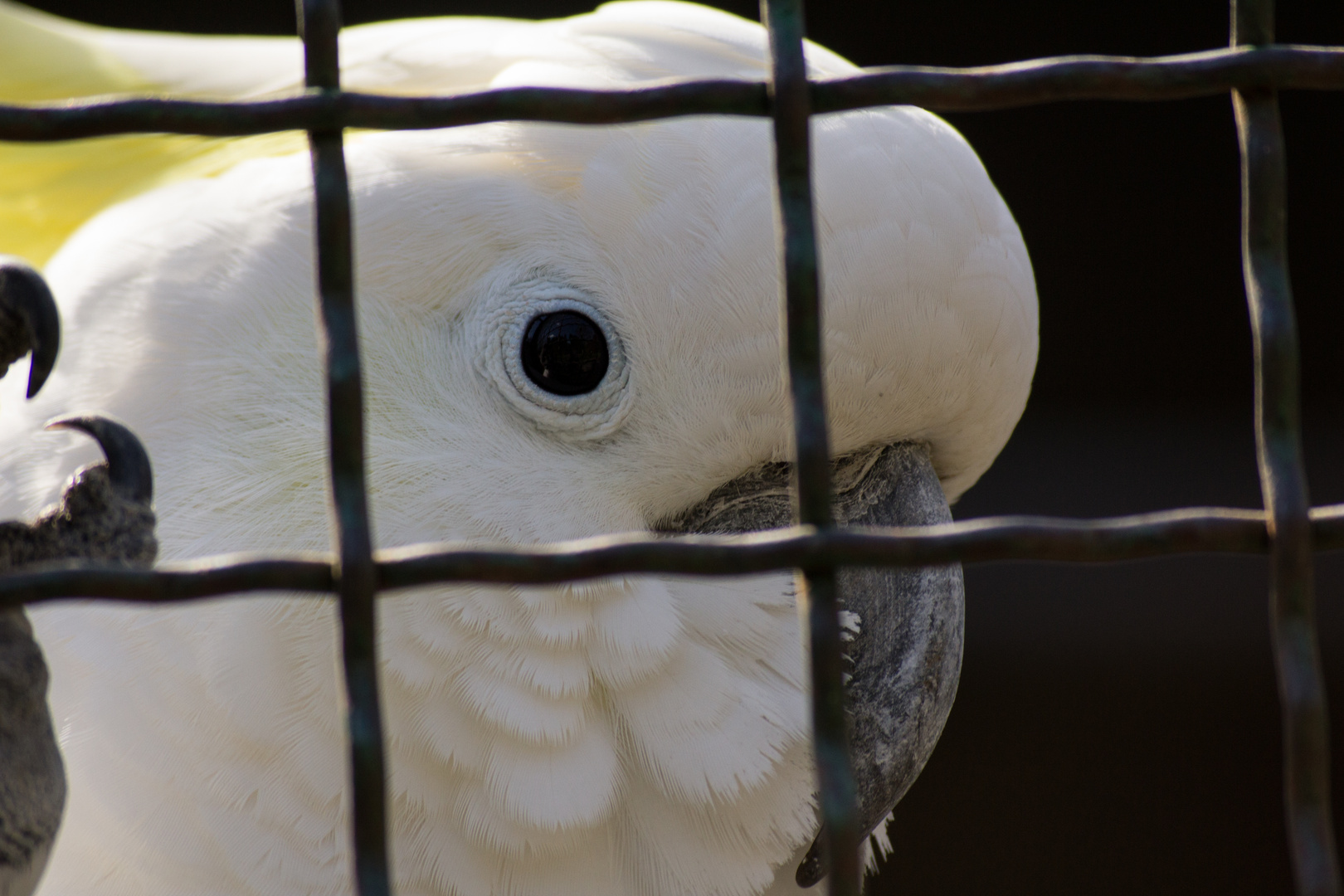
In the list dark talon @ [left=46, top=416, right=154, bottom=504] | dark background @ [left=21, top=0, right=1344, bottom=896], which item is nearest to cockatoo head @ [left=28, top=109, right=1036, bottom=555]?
dark talon @ [left=46, top=416, right=154, bottom=504]

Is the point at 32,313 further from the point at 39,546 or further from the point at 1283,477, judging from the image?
the point at 1283,477

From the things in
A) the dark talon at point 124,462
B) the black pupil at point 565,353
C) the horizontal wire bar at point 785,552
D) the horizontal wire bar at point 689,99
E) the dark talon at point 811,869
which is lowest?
the dark talon at point 811,869

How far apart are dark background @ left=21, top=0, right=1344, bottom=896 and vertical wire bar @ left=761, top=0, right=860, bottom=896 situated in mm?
3205

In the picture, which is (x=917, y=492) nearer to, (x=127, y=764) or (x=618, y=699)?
(x=618, y=699)

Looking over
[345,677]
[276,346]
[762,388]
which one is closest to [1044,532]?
[345,677]

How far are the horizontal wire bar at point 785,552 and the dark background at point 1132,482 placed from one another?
3286 mm

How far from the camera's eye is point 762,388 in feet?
4.48

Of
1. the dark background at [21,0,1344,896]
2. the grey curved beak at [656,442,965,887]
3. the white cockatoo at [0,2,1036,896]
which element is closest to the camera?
the white cockatoo at [0,2,1036,896]

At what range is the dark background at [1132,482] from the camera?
3924mm

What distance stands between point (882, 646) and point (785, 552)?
0.75 metres

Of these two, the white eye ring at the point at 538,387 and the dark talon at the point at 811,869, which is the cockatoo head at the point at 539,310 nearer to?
the white eye ring at the point at 538,387

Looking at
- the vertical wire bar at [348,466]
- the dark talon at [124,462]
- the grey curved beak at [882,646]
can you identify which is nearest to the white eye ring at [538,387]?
the grey curved beak at [882,646]

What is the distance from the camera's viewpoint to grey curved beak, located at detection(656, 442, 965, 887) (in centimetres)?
146

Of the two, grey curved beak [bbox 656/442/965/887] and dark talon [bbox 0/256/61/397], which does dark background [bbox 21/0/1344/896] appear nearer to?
grey curved beak [bbox 656/442/965/887]
